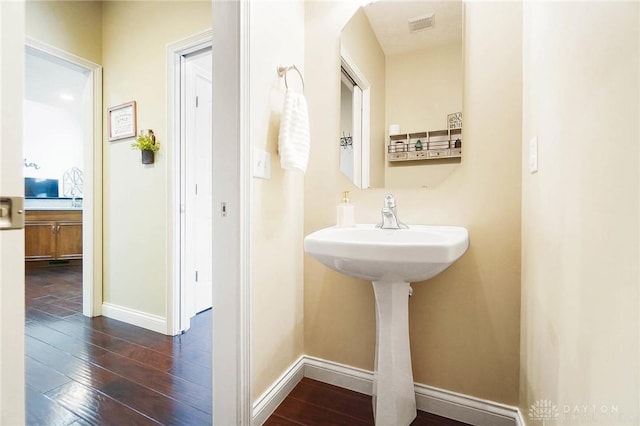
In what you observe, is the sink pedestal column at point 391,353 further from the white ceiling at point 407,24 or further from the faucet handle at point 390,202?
the white ceiling at point 407,24

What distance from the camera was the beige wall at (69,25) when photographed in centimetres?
208

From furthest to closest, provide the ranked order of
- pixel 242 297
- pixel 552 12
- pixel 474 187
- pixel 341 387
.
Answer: pixel 341 387 → pixel 474 187 → pixel 242 297 → pixel 552 12

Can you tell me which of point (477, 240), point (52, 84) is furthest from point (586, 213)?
point (52, 84)

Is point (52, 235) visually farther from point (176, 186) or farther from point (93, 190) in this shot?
point (176, 186)

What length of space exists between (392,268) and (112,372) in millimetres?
1733

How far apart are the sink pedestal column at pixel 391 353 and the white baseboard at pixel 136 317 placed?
5.68 feet

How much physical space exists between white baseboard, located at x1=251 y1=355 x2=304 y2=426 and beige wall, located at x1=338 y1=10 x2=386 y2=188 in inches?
41.4

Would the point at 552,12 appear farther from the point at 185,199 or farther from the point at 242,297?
the point at 185,199

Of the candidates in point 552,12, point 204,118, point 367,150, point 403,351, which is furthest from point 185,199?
point 552,12

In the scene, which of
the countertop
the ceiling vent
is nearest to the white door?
the ceiling vent

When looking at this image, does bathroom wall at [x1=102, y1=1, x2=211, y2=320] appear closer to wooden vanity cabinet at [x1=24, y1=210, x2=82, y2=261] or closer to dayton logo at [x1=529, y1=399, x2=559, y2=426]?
dayton logo at [x1=529, y1=399, x2=559, y2=426]

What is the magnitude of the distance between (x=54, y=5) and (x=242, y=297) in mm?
2778

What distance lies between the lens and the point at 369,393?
56.7 inches

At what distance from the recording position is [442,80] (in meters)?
1.33
